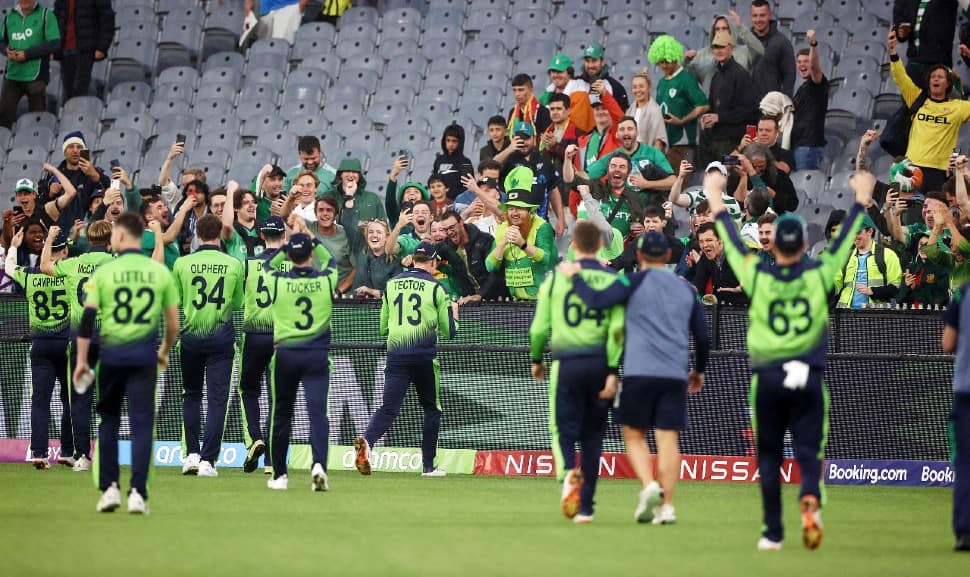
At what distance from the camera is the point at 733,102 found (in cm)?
1972

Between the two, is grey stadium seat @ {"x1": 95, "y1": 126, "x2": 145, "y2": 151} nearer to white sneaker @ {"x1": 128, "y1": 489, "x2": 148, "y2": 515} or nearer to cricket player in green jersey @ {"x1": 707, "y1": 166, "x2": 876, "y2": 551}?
white sneaker @ {"x1": 128, "y1": 489, "x2": 148, "y2": 515}

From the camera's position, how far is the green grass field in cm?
884

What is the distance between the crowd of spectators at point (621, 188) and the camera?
16828 millimetres

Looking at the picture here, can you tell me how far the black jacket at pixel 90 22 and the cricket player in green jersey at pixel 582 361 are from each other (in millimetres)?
14401

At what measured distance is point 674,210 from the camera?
1983 cm

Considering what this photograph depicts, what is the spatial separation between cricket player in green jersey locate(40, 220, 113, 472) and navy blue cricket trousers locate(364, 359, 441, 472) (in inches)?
114

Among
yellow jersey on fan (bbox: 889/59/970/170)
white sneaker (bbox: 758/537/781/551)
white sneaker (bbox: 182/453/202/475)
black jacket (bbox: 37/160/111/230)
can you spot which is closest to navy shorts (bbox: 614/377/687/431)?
white sneaker (bbox: 758/537/781/551)

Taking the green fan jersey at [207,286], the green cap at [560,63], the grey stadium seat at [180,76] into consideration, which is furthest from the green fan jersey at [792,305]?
the grey stadium seat at [180,76]

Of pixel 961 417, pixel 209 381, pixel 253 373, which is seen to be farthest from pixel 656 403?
pixel 209 381

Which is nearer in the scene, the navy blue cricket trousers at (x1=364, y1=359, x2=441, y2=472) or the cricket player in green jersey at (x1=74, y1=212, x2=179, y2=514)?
the cricket player in green jersey at (x1=74, y1=212, x2=179, y2=514)

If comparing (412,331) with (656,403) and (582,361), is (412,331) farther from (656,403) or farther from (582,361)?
(656,403)

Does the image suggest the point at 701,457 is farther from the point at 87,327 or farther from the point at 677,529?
the point at 87,327

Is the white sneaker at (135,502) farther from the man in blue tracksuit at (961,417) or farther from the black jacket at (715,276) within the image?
the black jacket at (715,276)

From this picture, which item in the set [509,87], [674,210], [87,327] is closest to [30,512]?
[87,327]
